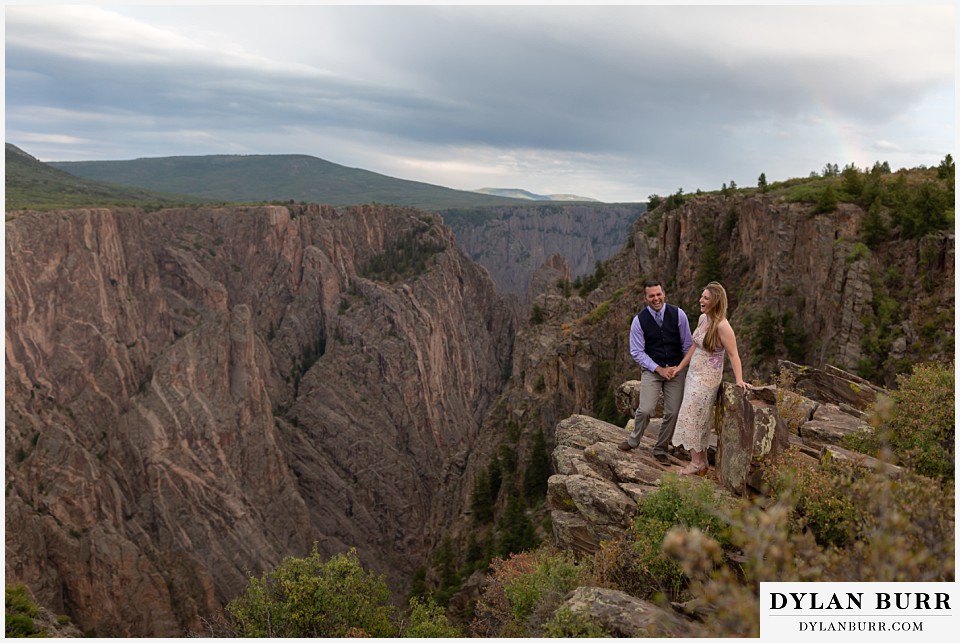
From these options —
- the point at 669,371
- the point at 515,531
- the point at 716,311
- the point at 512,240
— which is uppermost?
the point at 512,240

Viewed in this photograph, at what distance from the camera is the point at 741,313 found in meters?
33.9

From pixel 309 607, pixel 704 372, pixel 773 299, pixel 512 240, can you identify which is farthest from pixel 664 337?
pixel 512 240

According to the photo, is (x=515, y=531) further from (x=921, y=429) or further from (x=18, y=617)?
(x=921, y=429)

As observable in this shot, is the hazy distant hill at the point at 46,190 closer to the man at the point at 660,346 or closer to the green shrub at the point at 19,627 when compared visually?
the green shrub at the point at 19,627

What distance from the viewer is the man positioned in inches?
442

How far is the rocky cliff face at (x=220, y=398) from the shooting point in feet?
187

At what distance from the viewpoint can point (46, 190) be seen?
98.1m

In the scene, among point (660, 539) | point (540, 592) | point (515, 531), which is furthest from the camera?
point (515, 531)

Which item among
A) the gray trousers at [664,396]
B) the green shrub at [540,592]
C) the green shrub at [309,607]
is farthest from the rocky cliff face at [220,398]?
the gray trousers at [664,396]

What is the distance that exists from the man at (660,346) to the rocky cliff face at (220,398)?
177 ft

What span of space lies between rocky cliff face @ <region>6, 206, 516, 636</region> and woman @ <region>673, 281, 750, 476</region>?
53.9 meters

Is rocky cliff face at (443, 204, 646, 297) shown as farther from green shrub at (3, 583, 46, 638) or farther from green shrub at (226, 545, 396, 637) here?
green shrub at (226, 545, 396, 637)

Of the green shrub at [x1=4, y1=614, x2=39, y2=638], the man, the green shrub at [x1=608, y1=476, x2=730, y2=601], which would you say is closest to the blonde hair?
the man

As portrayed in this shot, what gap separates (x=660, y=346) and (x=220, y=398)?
7413cm
